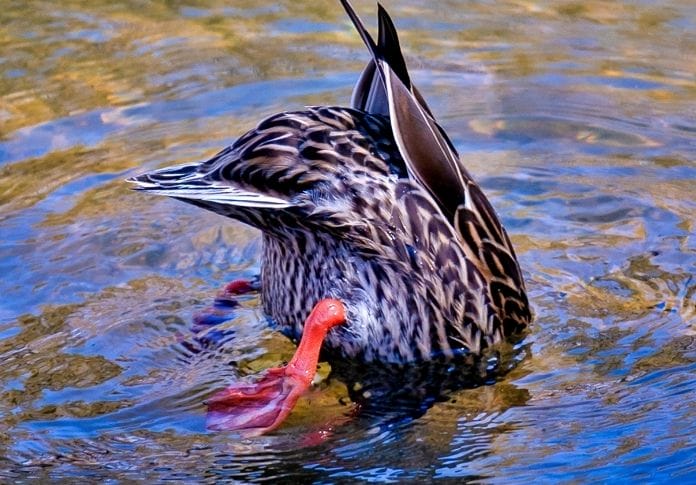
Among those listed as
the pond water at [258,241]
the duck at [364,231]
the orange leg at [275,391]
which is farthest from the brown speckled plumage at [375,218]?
the pond water at [258,241]

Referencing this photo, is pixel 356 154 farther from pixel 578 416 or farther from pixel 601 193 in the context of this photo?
pixel 601 193

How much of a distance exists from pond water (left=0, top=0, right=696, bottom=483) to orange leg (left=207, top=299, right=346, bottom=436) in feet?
0.23

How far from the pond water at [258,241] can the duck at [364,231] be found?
183 mm

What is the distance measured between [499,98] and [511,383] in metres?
2.98

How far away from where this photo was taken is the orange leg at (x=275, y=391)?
467cm

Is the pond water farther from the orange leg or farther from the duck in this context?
the duck

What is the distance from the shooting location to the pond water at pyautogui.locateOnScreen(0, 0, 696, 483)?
14.7 ft

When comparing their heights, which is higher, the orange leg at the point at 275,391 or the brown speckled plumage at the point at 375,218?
the brown speckled plumage at the point at 375,218

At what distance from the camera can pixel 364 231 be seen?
486 centimetres

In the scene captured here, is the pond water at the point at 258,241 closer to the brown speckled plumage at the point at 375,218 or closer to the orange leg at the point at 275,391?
the orange leg at the point at 275,391

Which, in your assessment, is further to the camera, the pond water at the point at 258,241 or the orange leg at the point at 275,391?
the orange leg at the point at 275,391

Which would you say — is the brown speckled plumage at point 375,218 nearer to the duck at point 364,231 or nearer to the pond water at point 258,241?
the duck at point 364,231

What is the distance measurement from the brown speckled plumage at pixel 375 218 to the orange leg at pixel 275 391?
16 cm

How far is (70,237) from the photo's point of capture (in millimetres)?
6117
